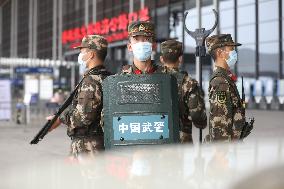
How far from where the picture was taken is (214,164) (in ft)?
10.5

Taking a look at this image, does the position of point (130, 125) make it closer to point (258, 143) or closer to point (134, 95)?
point (134, 95)

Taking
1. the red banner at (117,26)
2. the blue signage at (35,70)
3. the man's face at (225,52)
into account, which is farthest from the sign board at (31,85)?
the red banner at (117,26)

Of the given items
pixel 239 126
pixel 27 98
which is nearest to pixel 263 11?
pixel 27 98

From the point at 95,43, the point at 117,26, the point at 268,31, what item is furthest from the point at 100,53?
the point at 117,26

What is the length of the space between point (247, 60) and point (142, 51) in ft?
110

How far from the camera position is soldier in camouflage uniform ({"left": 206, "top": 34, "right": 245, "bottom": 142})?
4477 millimetres

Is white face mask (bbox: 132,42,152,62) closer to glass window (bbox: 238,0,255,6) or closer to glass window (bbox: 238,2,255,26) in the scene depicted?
glass window (bbox: 238,2,255,26)

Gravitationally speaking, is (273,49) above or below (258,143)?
above

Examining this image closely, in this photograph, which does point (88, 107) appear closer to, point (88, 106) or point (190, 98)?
point (88, 106)

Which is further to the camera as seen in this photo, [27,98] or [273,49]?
[273,49]

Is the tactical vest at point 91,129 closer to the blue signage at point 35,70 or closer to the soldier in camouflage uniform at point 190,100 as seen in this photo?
the soldier in camouflage uniform at point 190,100

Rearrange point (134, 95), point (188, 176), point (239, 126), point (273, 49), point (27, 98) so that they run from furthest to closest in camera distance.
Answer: point (273, 49), point (27, 98), point (239, 126), point (134, 95), point (188, 176)

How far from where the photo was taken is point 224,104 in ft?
14.7

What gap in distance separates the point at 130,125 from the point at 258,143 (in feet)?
3.30
